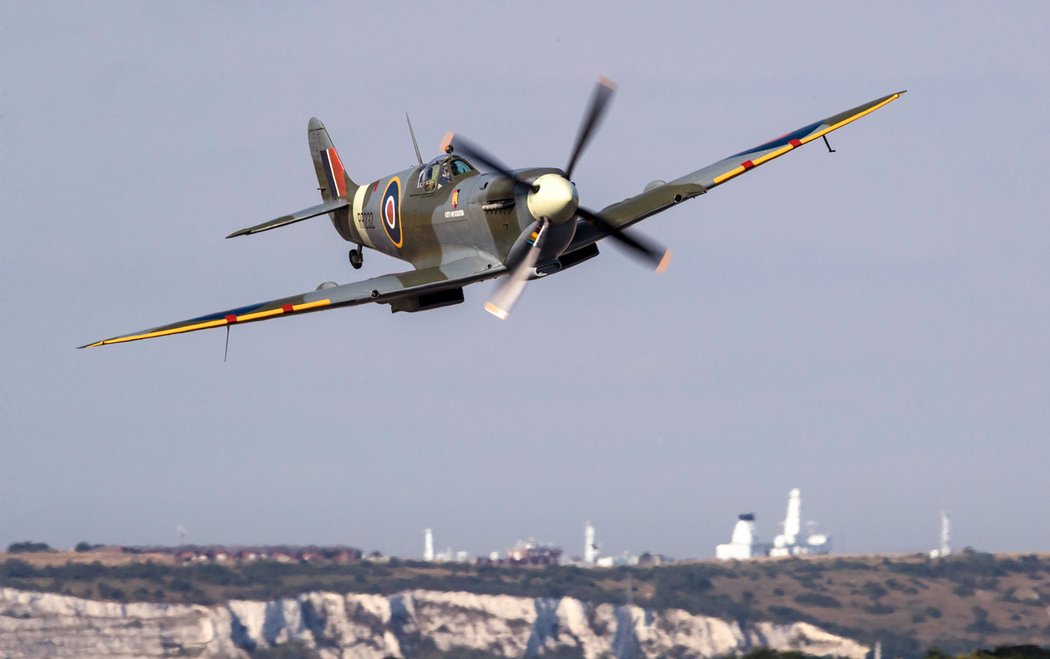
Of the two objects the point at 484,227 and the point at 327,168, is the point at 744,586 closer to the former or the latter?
the point at 327,168

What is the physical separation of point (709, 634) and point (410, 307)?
101m

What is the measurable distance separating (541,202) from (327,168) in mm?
17410

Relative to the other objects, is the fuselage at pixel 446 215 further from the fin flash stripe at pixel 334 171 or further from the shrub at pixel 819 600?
the shrub at pixel 819 600

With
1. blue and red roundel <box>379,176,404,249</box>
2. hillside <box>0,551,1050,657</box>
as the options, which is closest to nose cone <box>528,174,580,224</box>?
blue and red roundel <box>379,176,404,249</box>

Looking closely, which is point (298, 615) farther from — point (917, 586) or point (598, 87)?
point (598, 87)

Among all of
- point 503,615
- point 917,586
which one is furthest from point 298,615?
point 917,586

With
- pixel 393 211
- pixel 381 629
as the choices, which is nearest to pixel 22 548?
pixel 381 629

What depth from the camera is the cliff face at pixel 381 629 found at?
410ft

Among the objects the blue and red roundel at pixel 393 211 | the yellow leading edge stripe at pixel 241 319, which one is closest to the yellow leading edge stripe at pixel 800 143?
the blue and red roundel at pixel 393 211

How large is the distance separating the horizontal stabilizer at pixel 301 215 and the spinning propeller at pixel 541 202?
12429 millimetres

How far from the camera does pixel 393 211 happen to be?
45.8 metres

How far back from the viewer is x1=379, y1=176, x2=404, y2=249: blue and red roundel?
45.4 metres

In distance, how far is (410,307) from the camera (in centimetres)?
4191

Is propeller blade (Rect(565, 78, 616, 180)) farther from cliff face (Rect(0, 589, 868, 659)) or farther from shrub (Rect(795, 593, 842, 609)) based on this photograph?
shrub (Rect(795, 593, 842, 609))
